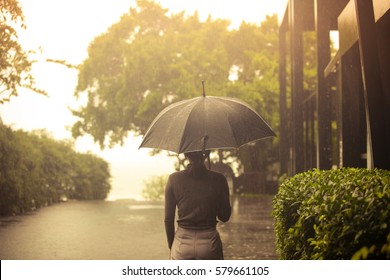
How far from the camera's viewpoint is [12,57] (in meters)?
15.3

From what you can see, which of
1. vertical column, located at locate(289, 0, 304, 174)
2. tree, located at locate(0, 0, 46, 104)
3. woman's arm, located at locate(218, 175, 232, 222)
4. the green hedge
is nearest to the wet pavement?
vertical column, located at locate(289, 0, 304, 174)

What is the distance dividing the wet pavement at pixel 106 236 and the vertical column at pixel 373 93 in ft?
10.1

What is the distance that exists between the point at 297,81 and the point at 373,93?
834cm

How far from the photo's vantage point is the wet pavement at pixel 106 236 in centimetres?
1002

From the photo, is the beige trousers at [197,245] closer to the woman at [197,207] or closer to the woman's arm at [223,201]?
the woman at [197,207]

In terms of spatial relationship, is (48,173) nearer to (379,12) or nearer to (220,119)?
(379,12)

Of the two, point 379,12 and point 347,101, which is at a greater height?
point 379,12

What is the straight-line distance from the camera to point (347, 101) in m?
12.1

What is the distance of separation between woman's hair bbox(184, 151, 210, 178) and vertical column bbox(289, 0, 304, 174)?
10.2 meters

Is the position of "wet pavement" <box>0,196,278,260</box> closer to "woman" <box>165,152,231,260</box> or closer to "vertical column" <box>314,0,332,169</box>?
"vertical column" <box>314,0,332,169</box>

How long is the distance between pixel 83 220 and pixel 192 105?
1023cm

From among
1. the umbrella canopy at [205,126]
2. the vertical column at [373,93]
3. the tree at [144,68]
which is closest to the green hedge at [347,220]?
the umbrella canopy at [205,126]

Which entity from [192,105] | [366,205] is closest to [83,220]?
[192,105]

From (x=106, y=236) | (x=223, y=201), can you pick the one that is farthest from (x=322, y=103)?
(x=223, y=201)
